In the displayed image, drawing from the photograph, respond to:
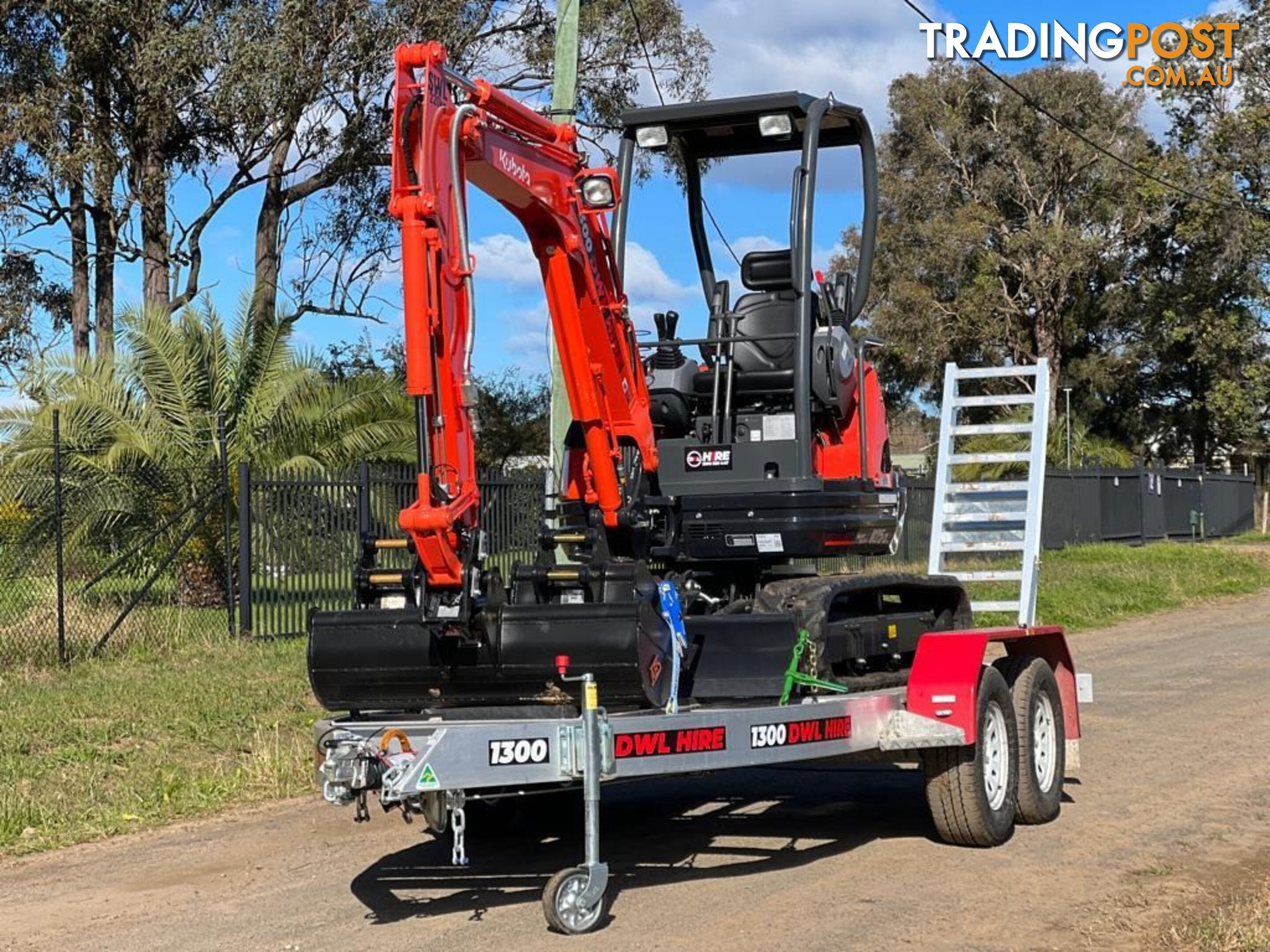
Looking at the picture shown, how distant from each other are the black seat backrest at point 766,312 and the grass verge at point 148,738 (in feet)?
13.2

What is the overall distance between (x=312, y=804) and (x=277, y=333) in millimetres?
11101

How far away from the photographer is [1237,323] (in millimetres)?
50781

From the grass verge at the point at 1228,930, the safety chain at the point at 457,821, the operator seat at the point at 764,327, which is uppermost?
the operator seat at the point at 764,327

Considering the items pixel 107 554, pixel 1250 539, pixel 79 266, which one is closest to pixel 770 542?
pixel 107 554

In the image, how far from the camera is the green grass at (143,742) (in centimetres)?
980

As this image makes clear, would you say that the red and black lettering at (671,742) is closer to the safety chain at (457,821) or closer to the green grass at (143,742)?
the safety chain at (457,821)

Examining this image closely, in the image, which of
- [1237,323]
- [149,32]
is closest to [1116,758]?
[149,32]

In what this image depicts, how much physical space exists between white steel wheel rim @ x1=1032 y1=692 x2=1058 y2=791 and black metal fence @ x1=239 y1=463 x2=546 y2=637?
27.2 ft

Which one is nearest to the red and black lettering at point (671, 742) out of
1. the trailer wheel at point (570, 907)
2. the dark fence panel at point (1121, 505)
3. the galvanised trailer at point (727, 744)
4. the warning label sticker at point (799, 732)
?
the galvanised trailer at point (727, 744)

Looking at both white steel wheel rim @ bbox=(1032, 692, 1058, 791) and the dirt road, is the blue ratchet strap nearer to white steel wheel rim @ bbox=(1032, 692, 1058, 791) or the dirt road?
the dirt road

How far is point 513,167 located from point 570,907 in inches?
137

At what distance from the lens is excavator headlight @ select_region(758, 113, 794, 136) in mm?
9492

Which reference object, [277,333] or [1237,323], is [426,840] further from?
[1237,323]

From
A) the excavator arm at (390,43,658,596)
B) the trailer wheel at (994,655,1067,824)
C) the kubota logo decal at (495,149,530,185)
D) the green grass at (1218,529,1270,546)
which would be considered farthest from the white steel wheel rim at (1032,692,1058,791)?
the green grass at (1218,529,1270,546)
